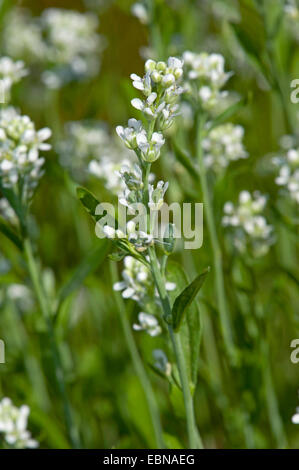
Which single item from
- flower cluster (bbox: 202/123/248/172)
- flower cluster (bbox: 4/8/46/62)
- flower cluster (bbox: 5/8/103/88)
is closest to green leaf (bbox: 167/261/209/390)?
flower cluster (bbox: 202/123/248/172)

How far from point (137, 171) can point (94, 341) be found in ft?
4.29

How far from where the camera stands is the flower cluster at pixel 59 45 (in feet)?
6.13

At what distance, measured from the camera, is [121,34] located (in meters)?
3.10

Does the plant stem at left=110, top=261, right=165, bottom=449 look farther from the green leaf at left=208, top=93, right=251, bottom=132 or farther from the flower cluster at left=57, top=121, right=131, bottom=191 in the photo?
the flower cluster at left=57, top=121, right=131, bottom=191

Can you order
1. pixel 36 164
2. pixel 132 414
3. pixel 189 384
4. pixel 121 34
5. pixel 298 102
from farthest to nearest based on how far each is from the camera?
pixel 121 34, pixel 298 102, pixel 132 414, pixel 36 164, pixel 189 384

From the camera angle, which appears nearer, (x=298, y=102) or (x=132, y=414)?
(x=132, y=414)

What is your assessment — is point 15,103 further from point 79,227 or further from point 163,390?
point 163,390

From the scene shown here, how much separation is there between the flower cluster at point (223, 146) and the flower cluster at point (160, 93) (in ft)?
2.02

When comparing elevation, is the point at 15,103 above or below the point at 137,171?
above

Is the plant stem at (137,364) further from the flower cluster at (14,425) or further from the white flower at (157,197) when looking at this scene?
the white flower at (157,197)

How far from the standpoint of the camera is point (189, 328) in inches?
36.1

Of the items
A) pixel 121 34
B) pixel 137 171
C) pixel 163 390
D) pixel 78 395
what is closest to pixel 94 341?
pixel 163 390

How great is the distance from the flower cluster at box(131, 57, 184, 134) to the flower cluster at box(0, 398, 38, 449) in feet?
1.90

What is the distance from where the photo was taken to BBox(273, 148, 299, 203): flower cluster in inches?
47.1
